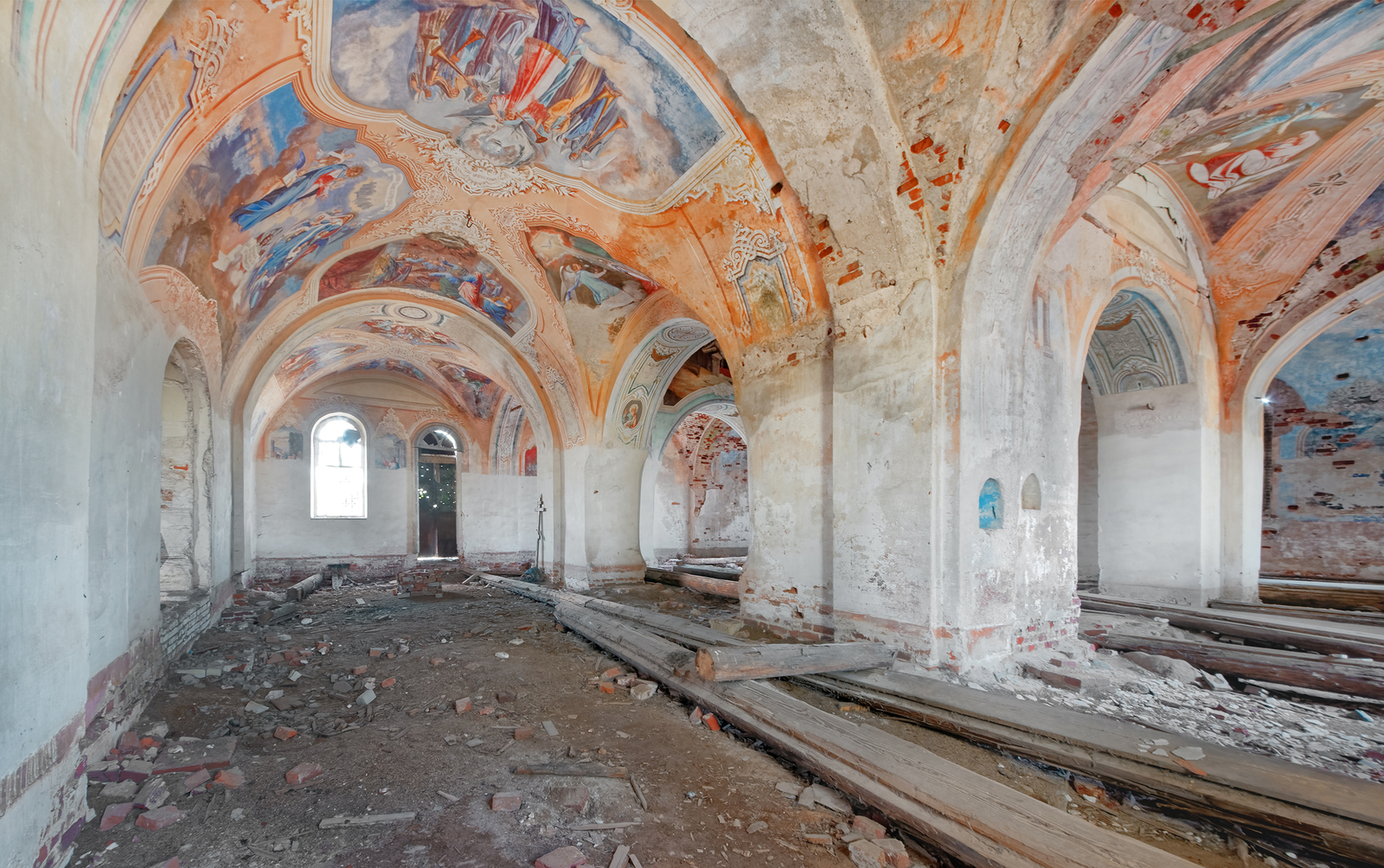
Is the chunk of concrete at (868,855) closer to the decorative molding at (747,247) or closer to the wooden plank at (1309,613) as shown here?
the decorative molding at (747,247)

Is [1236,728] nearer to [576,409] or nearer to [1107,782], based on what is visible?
[1107,782]

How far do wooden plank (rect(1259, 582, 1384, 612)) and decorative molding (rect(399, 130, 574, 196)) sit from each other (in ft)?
40.8

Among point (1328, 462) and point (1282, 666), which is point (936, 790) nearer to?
point (1282, 666)

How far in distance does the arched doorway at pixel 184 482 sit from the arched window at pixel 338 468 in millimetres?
9670

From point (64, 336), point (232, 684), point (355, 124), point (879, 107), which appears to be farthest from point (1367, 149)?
point (232, 684)

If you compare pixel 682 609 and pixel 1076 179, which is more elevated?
pixel 1076 179

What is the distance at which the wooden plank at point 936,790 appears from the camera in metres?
2.58

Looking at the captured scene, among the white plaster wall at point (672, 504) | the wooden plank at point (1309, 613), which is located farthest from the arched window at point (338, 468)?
the wooden plank at point (1309, 613)

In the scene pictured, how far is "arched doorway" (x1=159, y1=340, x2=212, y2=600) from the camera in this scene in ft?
24.0

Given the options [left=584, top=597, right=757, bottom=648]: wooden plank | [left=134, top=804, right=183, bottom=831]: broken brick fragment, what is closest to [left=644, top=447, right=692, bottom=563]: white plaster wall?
[left=584, top=597, right=757, bottom=648]: wooden plank

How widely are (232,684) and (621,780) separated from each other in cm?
406

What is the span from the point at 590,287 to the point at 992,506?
21.6 feet

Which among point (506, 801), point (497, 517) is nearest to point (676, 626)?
point (506, 801)

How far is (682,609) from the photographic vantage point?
29.8 feet
